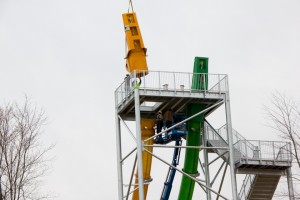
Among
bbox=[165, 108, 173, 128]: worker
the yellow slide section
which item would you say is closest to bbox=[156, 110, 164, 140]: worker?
bbox=[165, 108, 173, 128]: worker

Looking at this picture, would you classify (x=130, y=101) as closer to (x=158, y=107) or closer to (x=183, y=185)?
(x=158, y=107)

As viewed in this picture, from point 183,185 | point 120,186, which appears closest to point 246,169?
point 183,185

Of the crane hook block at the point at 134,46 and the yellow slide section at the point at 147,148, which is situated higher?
the crane hook block at the point at 134,46

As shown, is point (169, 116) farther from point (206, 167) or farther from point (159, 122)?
point (206, 167)

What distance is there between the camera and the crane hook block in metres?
55.2

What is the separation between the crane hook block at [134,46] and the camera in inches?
2173

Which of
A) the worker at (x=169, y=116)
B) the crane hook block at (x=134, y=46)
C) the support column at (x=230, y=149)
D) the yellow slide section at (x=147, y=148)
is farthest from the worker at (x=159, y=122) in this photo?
the support column at (x=230, y=149)

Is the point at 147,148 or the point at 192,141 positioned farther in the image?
the point at 147,148

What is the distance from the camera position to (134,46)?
55.5 metres

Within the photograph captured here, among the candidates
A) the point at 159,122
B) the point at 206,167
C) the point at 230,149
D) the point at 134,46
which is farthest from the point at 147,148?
the point at 134,46

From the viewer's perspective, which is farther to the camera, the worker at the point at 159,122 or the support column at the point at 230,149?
the worker at the point at 159,122

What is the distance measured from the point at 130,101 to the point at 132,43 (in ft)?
13.1

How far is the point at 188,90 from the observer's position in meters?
53.4

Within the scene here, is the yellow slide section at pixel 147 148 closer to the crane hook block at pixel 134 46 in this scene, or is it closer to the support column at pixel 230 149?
the crane hook block at pixel 134 46
